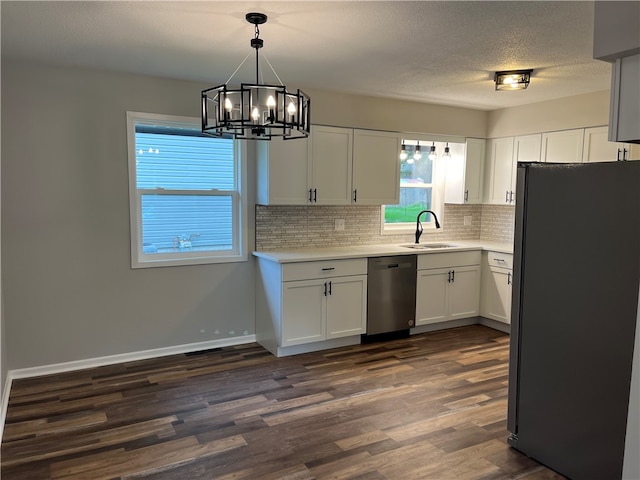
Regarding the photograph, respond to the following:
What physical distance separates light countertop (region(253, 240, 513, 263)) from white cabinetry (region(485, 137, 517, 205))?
51cm

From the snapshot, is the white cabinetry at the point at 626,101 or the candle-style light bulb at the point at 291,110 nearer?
the white cabinetry at the point at 626,101

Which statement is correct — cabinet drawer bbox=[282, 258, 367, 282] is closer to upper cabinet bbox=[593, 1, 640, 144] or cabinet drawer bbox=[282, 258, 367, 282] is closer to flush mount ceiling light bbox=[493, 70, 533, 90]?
flush mount ceiling light bbox=[493, 70, 533, 90]

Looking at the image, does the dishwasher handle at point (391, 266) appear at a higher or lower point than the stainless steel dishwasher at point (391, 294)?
higher

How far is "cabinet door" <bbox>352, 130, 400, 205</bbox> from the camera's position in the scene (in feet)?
15.4

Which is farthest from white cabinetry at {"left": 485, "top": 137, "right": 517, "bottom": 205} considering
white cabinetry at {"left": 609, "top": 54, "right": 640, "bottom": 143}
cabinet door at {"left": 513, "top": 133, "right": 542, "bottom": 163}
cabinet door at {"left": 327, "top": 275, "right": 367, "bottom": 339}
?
white cabinetry at {"left": 609, "top": 54, "right": 640, "bottom": 143}

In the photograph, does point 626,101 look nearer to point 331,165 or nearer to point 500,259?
point 331,165

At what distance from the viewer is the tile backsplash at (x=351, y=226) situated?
456 centimetres

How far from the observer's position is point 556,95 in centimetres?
461

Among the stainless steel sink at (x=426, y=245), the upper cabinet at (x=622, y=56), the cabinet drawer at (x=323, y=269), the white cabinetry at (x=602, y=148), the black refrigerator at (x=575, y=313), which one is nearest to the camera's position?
the upper cabinet at (x=622, y=56)

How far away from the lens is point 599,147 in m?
4.45

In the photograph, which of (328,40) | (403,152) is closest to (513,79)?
(328,40)

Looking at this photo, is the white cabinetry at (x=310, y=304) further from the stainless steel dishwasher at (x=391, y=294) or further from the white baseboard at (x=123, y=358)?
the white baseboard at (x=123, y=358)

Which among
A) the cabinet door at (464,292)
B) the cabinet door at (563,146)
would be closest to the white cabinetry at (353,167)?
the cabinet door at (464,292)

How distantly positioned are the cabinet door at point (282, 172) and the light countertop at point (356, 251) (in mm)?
454
